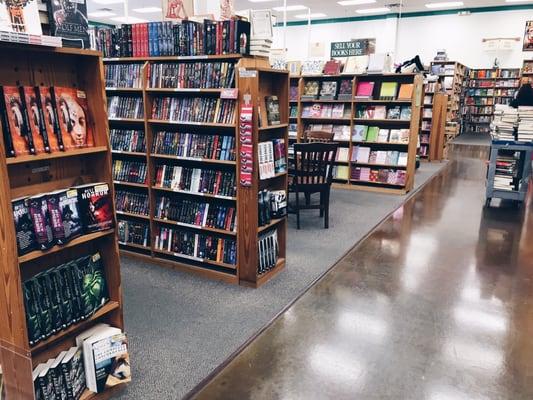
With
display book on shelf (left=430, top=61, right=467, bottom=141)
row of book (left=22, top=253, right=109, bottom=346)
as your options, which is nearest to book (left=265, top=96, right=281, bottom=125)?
row of book (left=22, top=253, right=109, bottom=346)

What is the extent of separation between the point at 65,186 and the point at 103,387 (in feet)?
3.36

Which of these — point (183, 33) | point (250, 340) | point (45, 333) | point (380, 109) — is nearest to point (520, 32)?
point (380, 109)

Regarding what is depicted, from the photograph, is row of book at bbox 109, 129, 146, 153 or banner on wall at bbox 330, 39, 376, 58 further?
banner on wall at bbox 330, 39, 376, 58

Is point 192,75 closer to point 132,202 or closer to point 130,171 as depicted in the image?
point 130,171

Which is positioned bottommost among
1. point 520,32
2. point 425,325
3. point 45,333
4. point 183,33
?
point 425,325

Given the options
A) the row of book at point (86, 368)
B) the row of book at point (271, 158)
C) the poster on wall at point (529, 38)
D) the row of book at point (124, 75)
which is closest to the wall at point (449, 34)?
the poster on wall at point (529, 38)

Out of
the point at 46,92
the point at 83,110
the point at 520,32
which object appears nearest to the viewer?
the point at 46,92

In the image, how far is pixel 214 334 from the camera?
2.84 m

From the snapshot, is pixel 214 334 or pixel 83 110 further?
pixel 214 334

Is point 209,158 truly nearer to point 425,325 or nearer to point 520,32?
point 425,325

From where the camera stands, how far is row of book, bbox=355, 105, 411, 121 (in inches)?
269

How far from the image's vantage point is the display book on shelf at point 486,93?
1542 centimetres

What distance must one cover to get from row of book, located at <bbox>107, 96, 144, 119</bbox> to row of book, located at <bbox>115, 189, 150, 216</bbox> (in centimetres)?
72

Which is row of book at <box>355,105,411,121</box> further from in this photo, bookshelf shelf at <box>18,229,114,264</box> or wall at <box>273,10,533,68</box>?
wall at <box>273,10,533,68</box>
